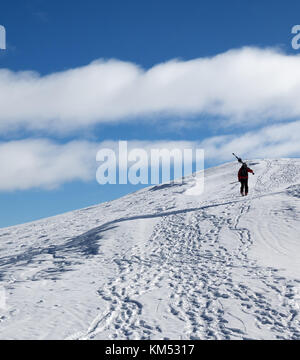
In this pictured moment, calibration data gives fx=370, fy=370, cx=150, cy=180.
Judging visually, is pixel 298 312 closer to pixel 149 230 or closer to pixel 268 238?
pixel 268 238

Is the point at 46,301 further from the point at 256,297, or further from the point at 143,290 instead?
the point at 256,297

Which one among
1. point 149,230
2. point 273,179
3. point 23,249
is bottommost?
point 23,249

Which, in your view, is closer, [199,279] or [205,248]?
[199,279]

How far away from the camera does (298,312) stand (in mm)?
7262

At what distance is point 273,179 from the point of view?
30.1 metres

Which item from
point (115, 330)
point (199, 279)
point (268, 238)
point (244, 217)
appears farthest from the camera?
point (244, 217)

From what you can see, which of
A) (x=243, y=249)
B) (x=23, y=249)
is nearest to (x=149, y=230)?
(x=243, y=249)

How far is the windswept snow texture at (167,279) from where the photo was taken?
7.05m

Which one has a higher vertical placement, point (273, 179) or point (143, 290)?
point (273, 179)

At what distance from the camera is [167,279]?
9852 mm

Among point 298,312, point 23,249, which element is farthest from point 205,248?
point 23,249

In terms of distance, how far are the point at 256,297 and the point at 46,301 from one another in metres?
4.86

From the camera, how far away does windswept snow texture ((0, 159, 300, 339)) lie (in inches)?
278
